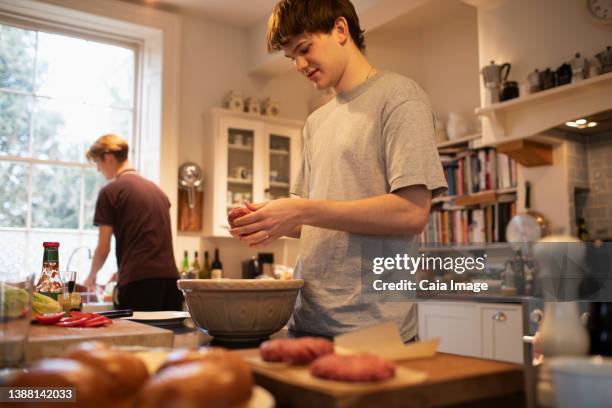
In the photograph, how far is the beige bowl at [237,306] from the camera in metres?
1.04

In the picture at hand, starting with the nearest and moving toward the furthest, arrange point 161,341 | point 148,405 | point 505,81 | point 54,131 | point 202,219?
point 148,405, point 161,341, point 505,81, point 54,131, point 202,219

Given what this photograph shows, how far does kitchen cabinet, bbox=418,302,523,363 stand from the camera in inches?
136

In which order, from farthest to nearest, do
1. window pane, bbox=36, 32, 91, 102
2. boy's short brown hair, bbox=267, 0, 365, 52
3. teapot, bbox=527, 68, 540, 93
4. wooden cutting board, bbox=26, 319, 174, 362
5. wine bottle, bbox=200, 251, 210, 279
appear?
1. wine bottle, bbox=200, 251, 210, 279
2. window pane, bbox=36, 32, 91, 102
3. teapot, bbox=527, 68, 540, 93
4. boy's short brown hair, bbox=267, 0, 365, 52
5. wooden cutting board, bbox=26, 319, 174, 362

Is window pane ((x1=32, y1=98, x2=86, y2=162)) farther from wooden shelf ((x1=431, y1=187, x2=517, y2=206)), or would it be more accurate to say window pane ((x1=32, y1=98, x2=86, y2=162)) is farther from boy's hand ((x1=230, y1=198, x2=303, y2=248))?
boy's hand ((x1=230, y1=198, x2=303, y2=248))

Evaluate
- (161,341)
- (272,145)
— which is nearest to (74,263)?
(272,145)

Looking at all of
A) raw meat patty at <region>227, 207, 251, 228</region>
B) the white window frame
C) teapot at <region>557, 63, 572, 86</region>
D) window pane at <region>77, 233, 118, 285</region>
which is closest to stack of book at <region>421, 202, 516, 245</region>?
teapot at <region>557, 63, 572, 86</region>

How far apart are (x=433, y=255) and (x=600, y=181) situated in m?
1.66

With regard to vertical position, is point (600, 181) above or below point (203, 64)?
below

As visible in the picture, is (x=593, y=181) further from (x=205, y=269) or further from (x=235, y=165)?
(x=205, y=269)

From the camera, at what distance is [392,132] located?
1.22 meters

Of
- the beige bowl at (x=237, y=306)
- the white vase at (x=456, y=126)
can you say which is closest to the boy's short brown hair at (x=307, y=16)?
the beige bowl at (x=237, y=306)

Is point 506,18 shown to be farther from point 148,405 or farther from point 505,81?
point 148,405

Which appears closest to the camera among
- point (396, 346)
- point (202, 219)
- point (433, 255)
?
point (396, 346)

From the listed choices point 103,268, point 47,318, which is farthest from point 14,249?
point 47,318
